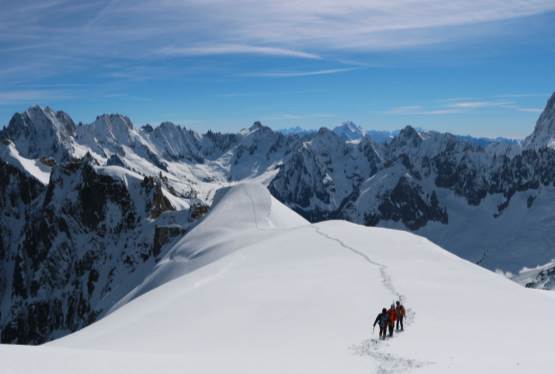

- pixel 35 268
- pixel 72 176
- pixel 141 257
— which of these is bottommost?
pixel 35 268

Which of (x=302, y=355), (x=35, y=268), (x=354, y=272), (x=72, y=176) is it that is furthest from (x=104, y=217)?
(x=302, y=355)

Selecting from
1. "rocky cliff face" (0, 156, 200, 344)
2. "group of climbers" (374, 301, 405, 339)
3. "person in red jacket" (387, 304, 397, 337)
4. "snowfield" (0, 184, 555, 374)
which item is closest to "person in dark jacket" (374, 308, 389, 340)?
"group of climbers" (374, 301, 405, 339)

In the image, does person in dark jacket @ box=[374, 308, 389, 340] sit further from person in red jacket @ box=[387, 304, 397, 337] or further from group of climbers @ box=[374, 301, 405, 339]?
person in red jacket @ box=[387, 304, 397, 337]

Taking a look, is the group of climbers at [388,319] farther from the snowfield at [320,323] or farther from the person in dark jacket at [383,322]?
the snowfield at [320,323]

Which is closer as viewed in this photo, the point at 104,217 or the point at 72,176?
the point at 104,217

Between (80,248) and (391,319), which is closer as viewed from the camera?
(391,319)

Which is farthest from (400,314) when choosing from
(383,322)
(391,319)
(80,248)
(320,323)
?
(80,248)

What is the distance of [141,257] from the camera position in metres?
130

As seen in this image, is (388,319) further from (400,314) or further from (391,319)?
(400,314)

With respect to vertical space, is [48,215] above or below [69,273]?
above

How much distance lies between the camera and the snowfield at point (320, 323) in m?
17.4

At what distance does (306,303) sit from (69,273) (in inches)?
5803

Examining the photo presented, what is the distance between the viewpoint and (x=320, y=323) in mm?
24531

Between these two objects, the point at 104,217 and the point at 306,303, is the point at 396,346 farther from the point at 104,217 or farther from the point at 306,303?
the point at 104,217
